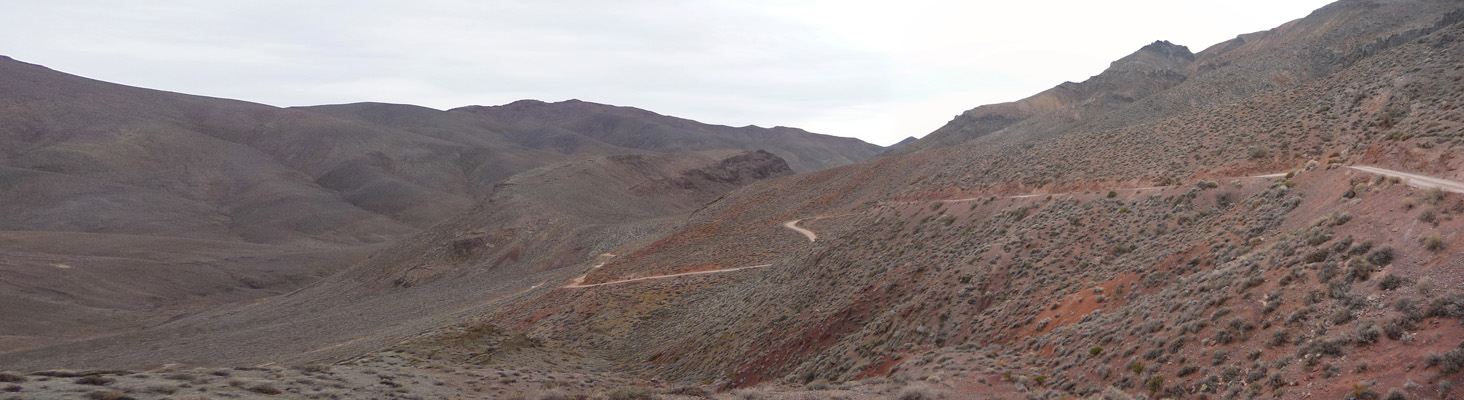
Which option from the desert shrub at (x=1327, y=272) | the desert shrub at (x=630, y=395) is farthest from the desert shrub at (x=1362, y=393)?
the desert shrub at (x=630, y=395)

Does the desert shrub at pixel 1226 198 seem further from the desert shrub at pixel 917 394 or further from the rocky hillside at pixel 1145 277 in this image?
the desert shrub at pixel 917 394

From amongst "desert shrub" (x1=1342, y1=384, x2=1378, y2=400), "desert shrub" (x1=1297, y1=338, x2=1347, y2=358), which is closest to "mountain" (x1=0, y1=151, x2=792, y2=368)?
"desert shrub" (x1=1297, y1=338, x2=1347, y2=358)

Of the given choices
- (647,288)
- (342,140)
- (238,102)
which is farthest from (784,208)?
(238,102)

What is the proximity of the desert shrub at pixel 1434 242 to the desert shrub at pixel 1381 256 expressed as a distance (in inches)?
15.5

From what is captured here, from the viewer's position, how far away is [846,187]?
5909 cm

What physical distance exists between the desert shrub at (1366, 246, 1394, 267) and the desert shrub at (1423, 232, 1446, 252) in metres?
0.39

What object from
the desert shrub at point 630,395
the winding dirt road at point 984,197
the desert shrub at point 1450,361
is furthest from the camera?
the desert shrub at point 630,395

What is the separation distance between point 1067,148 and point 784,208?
25886mm

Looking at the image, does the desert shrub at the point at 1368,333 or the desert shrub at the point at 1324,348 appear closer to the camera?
the desert shrub at the point at 1368,333

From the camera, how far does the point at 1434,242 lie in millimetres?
9758

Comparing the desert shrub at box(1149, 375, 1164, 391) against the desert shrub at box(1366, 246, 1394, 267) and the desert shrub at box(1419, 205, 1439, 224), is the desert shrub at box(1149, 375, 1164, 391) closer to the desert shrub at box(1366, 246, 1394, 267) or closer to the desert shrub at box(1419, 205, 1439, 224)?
the desert shrub at box(1366, 246, 1394, 267)

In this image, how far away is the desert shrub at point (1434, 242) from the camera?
31.8 feet

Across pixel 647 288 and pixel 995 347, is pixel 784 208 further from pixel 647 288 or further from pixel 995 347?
pixel 995 347

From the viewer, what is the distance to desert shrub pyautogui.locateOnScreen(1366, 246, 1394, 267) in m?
10.2
